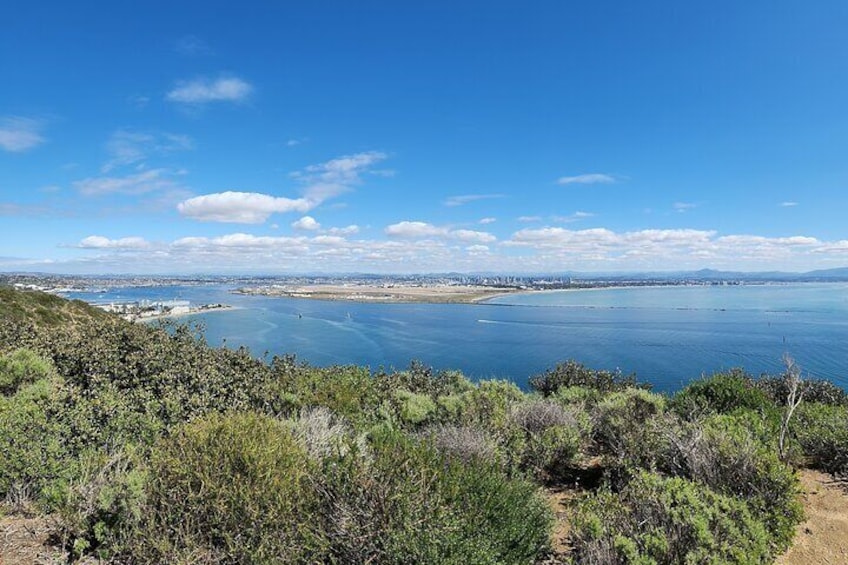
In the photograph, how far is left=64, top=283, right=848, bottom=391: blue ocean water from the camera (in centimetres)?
5091

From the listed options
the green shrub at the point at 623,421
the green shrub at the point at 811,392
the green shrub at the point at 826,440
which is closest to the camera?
the green shrub at the point at 623,421

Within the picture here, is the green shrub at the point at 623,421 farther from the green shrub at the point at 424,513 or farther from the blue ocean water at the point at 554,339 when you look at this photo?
the blue ocean water at the point at 554,339

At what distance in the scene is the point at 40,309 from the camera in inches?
1379

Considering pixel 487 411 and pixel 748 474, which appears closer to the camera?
pixel 748 474

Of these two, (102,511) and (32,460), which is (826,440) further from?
(32,460)

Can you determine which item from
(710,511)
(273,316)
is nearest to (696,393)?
(710,511)

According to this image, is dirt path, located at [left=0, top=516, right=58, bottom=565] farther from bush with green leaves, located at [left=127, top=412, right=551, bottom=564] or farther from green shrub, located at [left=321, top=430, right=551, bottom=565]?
green shrub, located at [left=321, top=430, right=551, bottom=565]

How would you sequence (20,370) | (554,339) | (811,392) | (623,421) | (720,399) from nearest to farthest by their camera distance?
(623,421), (20,370), (720,399), (811,392), (554,339)

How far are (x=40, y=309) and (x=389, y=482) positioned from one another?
133 ft

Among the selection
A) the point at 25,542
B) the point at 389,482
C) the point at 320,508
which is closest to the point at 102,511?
the point at 25,542

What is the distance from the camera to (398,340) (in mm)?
71438

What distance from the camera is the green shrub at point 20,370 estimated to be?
9867mm

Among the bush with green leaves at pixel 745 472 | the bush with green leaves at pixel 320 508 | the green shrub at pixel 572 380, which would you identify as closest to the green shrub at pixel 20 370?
the bush with green leaves at pixel 320 508

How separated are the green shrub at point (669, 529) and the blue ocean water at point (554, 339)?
3984 centimetres
